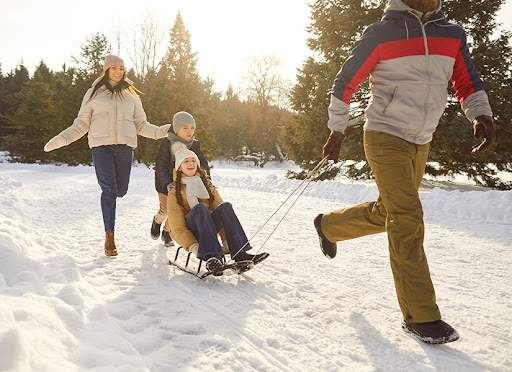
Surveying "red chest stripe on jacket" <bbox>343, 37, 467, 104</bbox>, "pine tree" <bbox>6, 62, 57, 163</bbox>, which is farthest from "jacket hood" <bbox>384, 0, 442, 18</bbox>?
"pine tree" <bbox>6, 62, 57, 163</bbox>

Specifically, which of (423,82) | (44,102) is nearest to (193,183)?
(423,82)

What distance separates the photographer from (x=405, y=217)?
2734 mm

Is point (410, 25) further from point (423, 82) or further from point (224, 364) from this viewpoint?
point (224, 364)

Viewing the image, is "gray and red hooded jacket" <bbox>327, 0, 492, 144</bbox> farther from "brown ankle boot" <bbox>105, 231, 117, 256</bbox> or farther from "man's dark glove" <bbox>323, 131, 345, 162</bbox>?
"brown ankle boot" <bbox>105, 231, 117, 256</bbox>

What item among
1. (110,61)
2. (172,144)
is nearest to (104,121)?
(110,61)

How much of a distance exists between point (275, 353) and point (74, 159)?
30.4 metres

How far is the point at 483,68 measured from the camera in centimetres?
1237

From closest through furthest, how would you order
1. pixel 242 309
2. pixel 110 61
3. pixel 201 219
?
pixel 242 309 → pixel 201 219 → pixel 110 61

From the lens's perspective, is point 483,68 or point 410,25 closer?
point 410,25

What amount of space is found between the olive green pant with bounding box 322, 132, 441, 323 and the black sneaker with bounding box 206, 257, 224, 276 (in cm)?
144

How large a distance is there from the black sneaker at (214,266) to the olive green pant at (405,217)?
56.7 inches

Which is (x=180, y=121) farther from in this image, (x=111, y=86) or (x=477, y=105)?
(x=477, y=105)

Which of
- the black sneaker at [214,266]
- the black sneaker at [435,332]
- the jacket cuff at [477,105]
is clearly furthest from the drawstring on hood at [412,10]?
the black sneaker at [214,266]

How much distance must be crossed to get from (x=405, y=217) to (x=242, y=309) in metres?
1.38
